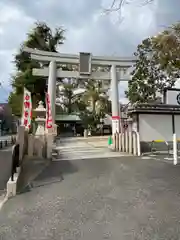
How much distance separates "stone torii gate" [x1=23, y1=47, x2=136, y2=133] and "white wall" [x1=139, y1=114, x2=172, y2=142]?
4953mm

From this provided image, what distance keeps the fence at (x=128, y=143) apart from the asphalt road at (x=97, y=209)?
215 inches

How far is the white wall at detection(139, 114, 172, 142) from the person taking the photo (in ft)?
47.8

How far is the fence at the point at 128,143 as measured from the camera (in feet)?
42.3

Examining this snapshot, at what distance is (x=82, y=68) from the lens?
21438 mm

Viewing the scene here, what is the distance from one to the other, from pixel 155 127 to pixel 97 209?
36.1 ft

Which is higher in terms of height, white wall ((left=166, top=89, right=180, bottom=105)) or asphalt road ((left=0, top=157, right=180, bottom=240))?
white wall ((left=166, top=89, right=180, bottom=105))

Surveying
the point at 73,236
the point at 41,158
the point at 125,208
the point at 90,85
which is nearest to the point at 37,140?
the point at 41,158

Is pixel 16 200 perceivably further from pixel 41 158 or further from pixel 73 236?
pixel 41 158

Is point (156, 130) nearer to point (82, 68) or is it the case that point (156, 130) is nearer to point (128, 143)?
point (128, 143)

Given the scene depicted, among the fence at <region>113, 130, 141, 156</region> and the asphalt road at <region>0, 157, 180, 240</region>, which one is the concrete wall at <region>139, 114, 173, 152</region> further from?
the asphalt road at <region>0, 157, 180, 240</region>

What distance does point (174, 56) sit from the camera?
1318cm

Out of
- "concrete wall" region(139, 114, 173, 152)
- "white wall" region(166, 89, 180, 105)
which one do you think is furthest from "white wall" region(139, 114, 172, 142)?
"white wall" region(166, 89, 180, 105)

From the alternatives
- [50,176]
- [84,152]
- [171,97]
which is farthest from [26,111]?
[171,97]

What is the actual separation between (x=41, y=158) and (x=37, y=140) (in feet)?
2.72
